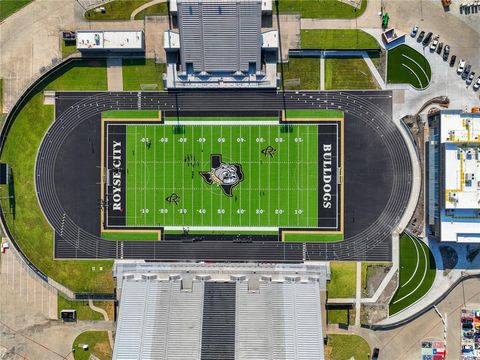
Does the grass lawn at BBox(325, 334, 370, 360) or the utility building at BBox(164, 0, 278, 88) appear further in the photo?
the grass lawn at BBox(325, 334, 370, 360)

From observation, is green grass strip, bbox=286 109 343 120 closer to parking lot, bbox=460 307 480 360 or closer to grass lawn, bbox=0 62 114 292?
grass lawn, bbox=0 62 114 292

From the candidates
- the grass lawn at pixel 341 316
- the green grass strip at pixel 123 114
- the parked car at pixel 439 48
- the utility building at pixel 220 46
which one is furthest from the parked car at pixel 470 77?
the green grass strip at pixel 123 114

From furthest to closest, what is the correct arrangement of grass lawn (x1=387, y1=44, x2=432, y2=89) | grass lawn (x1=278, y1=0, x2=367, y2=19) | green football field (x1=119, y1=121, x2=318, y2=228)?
1. green football field (x1=119, y1=121, x2=318, y2=228)
2. grass lawn (x1=278, y1=0, x2=367, y2=19)
3. grass lawn (x1=387, y1=44, x2=432, y2=89)

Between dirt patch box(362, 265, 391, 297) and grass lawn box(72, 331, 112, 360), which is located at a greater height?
dirt patch box(362, 265, 391, 297)

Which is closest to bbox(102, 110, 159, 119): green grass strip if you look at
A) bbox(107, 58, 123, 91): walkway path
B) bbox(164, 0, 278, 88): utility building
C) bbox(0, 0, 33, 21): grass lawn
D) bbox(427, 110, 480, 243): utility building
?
bbox(107, 58, 123, 91): walkway path

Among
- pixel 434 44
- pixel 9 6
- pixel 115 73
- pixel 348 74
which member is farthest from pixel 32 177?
pixel 434 44

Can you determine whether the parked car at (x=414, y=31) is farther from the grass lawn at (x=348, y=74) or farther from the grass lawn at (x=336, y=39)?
the grass lawn at (x=348, y=74)

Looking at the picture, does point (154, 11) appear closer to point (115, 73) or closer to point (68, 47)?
point (115, 73)
